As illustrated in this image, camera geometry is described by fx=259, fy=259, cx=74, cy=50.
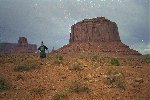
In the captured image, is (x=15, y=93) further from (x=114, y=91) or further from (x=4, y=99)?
(x=114, y=91)

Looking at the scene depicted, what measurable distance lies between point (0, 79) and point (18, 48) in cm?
9162

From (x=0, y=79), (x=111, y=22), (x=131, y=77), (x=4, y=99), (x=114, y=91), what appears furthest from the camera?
(x=111, y=22)

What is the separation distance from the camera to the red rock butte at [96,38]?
68.7 metres

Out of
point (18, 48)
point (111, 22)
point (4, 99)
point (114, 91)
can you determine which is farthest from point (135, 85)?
point (18, 48)

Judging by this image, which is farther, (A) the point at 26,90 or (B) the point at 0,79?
(B) the point at 0,79

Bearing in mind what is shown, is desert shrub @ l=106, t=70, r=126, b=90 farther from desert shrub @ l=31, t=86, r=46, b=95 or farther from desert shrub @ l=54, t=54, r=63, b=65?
desert shrub @ l=54, t=54, r=63, b=65

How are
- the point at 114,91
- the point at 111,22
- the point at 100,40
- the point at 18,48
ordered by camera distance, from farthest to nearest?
the point at 18,48 → the point at 111,22 → the point at 100,40 → the point at 114,91

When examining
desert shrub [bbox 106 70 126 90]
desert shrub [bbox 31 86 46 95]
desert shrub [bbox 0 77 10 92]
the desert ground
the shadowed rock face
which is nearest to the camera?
the desert ground

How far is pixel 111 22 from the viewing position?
8138 centimetres

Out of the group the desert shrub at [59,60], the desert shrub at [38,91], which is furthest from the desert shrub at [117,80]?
the desert shrub at [59,60]

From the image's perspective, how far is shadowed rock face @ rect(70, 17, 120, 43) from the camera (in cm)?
7775

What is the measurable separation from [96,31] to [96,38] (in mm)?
2743

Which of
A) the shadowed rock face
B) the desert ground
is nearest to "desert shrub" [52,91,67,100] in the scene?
the desert ground

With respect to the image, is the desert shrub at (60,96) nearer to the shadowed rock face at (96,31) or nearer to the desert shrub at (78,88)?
the desert shrub at (78,88)
